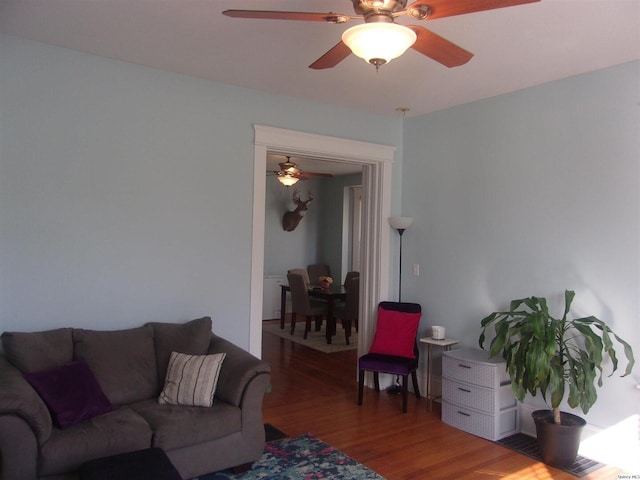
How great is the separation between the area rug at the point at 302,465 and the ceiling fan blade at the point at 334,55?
2.40 metres

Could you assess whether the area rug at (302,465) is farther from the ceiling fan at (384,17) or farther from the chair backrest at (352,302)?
the chair backrest at (352,302)

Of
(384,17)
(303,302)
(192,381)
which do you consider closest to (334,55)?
(384,17)

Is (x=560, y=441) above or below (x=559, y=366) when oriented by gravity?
below

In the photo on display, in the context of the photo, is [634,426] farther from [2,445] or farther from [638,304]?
[2,445]

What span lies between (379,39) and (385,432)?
2920 mm

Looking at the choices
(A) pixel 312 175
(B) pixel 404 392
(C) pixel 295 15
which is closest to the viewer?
(C) pixel 295 15

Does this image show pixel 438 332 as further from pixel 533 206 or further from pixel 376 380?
pixel 533 206

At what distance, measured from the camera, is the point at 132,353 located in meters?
3.32

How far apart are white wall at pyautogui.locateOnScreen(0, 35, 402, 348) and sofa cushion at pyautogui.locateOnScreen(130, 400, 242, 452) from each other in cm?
86

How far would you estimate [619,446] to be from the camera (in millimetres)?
3316

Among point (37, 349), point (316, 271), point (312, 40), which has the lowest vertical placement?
point (37, 349)

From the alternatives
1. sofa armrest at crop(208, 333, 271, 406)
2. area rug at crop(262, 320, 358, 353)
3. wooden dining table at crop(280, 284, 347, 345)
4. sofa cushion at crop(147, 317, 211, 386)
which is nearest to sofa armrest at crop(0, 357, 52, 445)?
sofa cushion at crop(147, 317, 211, 386)

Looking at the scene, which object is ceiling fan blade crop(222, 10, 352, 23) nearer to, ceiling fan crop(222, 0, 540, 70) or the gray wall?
ceiling fan crop(222, 0, 540, 70)

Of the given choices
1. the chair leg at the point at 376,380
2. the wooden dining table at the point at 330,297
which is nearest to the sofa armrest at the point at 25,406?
the chair leg at the point at 376,380
